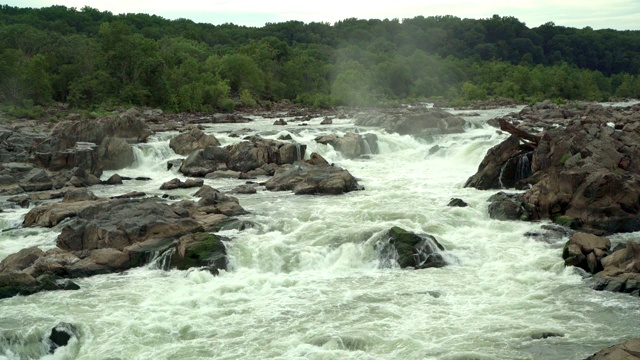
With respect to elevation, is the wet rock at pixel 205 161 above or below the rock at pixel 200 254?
above

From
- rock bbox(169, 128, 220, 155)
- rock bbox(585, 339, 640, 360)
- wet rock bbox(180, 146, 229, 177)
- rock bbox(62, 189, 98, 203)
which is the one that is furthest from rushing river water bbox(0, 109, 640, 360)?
rock bbox(169, 128, 220, 155)

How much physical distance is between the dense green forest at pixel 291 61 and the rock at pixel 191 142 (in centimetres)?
2109

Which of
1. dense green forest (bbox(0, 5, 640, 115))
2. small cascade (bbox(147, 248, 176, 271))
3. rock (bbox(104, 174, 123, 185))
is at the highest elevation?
dense green forest (bbox(0, 5, 640, 115))

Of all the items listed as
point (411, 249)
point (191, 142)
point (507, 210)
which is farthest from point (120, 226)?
point (191, 142)

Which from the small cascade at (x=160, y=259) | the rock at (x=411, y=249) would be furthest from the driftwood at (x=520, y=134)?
the small cascade at (x=160, y=259)

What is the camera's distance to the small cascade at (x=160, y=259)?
18.4 metres

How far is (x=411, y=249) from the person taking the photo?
18484 mm

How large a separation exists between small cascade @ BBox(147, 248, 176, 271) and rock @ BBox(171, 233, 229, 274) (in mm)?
160

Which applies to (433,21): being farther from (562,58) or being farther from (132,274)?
(132,274)

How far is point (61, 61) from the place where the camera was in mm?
62281

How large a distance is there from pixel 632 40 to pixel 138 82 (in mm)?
107918

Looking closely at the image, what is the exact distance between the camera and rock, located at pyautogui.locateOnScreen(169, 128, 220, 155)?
3602 cm

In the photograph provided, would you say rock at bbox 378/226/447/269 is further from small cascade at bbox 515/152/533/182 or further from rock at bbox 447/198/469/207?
small cascade at bbox 515/152/533/182

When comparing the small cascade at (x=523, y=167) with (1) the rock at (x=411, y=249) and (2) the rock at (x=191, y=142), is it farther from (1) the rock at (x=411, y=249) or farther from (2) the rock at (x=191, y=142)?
(2) the rock at (x=191, y=142)
